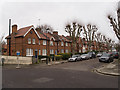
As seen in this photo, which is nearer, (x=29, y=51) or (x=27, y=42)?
(x=27, y=42)

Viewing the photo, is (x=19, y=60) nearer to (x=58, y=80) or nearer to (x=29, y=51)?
(x=29, y=51)

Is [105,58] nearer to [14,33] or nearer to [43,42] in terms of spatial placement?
[43,42]

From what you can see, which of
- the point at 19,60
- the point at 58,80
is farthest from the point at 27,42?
the point at 58,80

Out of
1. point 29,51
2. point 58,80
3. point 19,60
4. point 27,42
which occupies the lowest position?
→ point 58,80

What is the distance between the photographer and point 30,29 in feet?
96.3

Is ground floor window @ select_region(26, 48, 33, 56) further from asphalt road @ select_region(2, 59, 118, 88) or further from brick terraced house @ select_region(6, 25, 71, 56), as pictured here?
asphalt road @ select_region(2, 59, 118, 88)

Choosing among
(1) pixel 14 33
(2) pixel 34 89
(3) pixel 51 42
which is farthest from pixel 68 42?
(2) pixel 34 89

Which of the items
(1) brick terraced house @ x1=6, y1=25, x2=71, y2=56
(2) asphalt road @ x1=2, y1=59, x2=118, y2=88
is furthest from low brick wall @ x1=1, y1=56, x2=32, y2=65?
(2) asphalt road @ x1=2, y1=59, x2=118, y2=88

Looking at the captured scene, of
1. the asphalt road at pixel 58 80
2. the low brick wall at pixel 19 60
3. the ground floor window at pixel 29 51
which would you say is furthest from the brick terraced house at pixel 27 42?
the asphalt road at pixel 58 80

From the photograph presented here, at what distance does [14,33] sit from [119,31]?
23855mm

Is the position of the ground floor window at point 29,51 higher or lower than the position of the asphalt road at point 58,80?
higher

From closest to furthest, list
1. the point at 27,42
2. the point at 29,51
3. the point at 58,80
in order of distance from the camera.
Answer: the point at 58,80
the point at 27,42
the point at 29,51

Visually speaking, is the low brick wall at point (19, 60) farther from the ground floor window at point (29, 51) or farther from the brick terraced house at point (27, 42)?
the ground floor window at point (29, 51)

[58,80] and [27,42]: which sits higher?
[27,42]
